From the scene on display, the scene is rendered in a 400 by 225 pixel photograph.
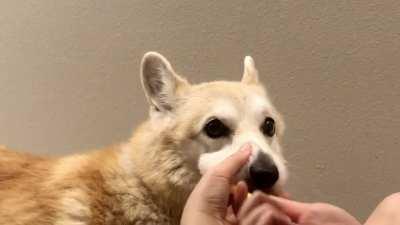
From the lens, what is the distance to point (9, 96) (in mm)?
1815

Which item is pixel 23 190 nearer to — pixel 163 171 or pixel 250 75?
pixel 163 171

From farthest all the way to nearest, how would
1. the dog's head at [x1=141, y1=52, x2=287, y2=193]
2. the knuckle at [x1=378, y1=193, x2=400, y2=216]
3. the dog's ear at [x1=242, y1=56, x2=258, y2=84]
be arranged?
the dog's ear at [x1=242, y1=56, x2=258, y2=84] < the dog's head at [x1=141, y1=52, x2=287, y2=193] < the knuckle at [x1=378, y1=193, x2=400, y2=216]

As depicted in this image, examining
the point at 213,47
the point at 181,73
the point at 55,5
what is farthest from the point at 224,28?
the point at 55,5

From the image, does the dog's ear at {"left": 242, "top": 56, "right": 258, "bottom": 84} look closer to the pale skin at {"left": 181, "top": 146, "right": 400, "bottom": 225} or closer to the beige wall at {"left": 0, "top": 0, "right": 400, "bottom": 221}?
the beige wall at {"left": 0, "top": 0, "right": 400, "bottom": 221}

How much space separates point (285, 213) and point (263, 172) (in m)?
0.09

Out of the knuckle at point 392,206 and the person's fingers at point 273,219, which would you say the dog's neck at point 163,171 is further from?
the knuckle at point 392,206

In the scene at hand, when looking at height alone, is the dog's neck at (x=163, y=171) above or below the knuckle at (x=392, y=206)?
above

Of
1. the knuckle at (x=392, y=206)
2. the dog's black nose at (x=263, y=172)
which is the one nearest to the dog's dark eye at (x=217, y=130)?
the dog's black nose at (x=263, y=172)

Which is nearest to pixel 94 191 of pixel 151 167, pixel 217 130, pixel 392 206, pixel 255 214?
pixel 151 167

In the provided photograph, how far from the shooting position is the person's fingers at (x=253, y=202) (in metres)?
0.91

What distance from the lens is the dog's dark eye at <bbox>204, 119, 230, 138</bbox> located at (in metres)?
1.12

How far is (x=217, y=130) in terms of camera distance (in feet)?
3.69

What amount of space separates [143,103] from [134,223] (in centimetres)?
60

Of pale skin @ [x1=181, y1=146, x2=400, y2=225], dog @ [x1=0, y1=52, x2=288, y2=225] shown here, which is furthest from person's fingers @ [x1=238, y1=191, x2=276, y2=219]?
dog @ [x1=0, y1=52, x2=288, y2=225]
